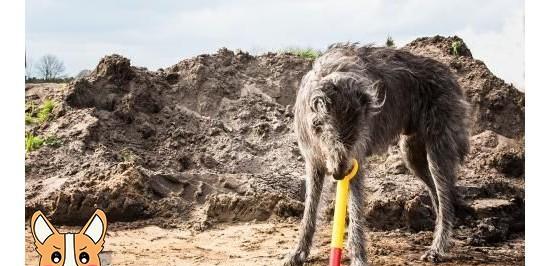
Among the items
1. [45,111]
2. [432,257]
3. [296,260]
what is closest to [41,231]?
[296,260]

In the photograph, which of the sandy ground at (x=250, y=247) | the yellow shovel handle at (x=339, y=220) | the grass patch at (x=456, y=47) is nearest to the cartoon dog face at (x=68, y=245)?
the sandy ground at (x=250, y=247)

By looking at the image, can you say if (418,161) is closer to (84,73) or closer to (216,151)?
(216,151)

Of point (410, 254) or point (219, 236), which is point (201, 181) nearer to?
point (219, 236)

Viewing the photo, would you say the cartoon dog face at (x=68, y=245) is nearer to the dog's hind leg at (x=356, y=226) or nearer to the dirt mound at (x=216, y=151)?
the dirt mound at (x=216, y=151)

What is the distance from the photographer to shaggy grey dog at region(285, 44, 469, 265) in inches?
202

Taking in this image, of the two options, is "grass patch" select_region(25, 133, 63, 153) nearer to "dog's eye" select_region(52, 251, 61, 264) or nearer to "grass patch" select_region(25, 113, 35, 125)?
"grass patch" select_region(25, 113, 35, 125)

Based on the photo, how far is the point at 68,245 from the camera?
5.17 meters

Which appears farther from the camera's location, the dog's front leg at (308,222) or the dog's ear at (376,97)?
the dog's front leg at (308,222)

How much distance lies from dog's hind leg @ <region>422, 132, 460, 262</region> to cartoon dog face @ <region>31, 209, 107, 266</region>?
2687 mm

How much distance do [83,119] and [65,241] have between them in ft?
10.6

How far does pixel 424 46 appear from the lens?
28.2 ft

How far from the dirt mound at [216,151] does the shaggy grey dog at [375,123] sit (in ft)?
1.63

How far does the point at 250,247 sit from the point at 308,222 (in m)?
0.61

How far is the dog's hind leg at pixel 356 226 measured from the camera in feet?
A: 18.3
